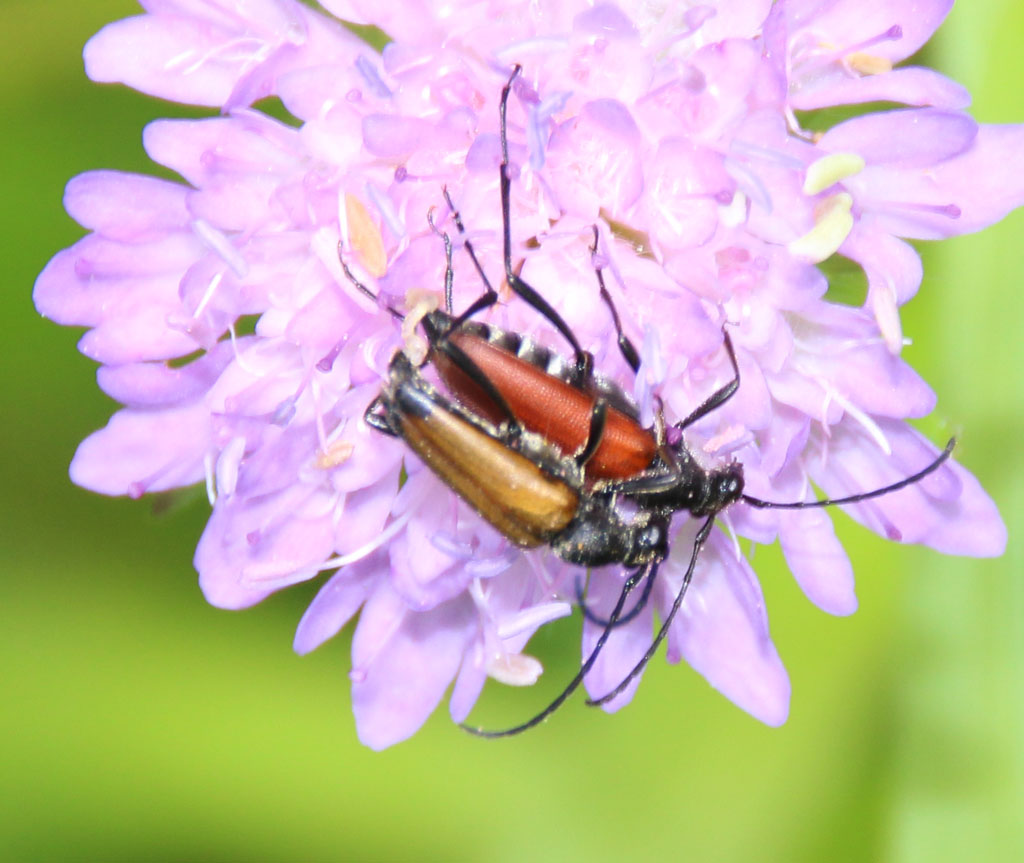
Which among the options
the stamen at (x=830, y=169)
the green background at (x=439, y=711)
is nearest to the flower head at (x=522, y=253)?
the stamen at (x=830, y=169)

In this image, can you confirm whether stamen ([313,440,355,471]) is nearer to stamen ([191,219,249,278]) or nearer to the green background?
stamen ([191,219,249,278])

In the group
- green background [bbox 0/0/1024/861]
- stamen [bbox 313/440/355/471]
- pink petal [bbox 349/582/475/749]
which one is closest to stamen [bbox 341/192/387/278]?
stamen [bbox 313/440/355/471]

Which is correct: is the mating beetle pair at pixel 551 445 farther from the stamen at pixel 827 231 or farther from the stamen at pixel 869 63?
the stamen at pixel 869 63

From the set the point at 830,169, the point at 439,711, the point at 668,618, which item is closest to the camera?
the point at 830,169

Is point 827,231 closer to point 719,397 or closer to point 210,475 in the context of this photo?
point 719,397

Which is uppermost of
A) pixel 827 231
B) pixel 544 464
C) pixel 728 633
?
pixel 827 231

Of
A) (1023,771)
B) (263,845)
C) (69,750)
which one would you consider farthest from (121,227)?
(1023,771)

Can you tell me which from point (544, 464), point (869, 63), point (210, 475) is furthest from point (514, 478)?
point (869, 63)

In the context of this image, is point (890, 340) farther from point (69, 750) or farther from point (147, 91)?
point (69, 750)

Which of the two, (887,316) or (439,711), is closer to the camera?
(887,316)
